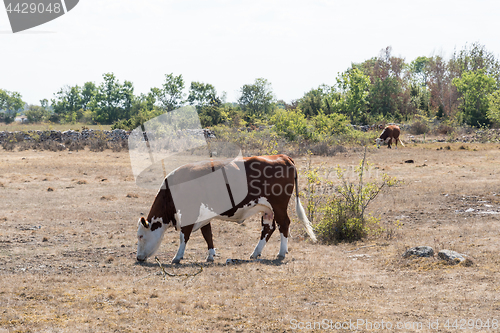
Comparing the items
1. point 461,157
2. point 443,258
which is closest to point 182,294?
point 443,258

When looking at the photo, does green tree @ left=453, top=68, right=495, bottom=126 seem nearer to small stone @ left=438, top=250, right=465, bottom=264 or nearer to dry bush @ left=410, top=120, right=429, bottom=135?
dry bush @ left=410, top=120, right=429, bottom=135

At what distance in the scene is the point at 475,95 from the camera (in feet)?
161

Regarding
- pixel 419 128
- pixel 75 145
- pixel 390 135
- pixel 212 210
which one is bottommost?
pixel 419 128

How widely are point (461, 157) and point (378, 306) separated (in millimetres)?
21588

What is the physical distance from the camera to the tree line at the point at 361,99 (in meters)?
46.9

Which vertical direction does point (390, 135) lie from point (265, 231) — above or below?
below

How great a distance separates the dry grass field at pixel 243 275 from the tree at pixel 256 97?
5161 centimetres

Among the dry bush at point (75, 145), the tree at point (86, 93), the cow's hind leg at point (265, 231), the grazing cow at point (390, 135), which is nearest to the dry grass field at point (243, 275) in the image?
the cow's hind leg at point (265, 231)

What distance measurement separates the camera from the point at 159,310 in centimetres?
552

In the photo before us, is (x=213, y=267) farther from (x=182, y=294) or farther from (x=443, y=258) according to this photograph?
(x=443, y=258)

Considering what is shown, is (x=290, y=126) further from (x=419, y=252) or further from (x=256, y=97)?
(x=256, y=97)

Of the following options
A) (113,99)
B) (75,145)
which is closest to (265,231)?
(75,145)

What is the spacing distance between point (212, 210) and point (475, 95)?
49.0 m

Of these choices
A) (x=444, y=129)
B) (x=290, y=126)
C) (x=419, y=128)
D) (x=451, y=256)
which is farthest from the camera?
(x=419, y=128)
